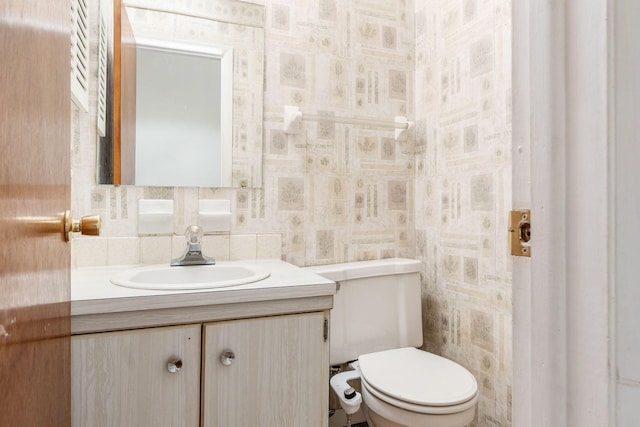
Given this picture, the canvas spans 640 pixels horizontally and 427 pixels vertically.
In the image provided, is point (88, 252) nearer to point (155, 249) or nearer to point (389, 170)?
point (155, 249)

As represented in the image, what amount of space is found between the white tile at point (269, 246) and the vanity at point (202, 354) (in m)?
0.39

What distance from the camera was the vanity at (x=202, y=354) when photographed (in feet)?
3.22

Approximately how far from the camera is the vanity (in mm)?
982

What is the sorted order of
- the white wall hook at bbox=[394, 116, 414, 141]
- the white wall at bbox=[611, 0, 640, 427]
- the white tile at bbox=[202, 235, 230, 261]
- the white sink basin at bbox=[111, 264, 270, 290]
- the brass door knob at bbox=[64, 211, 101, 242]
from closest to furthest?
the white wall at bbox=[611, 0, 640, 427] < the brass door knob at bbox=[64, 211, 101, 242] < the white sink basin at bbox=[111, 264, 270, 290] < the white tile at bbox=[202, 235, 230, 261] < the white wall hook at bbox=[394, 116, 414, 141]

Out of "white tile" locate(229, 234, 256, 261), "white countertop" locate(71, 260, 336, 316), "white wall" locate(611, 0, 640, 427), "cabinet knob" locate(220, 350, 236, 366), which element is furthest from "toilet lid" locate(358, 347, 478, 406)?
"white wall" locate(611, 0, 640, 427)

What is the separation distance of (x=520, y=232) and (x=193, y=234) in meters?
1.22

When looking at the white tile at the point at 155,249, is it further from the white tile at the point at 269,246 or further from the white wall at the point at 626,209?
the white wall at the point at 626,209

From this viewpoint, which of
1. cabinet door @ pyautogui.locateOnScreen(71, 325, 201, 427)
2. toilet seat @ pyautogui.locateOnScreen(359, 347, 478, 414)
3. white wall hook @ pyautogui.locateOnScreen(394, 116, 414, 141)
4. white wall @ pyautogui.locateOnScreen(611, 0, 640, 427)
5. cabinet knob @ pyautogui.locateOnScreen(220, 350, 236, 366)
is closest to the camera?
white wall @ pyautogui.locateOnScreen(611, 0, 640, 427)

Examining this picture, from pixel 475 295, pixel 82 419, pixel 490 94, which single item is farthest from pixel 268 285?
pixel 490 94

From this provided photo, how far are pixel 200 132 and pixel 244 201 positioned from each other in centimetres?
32

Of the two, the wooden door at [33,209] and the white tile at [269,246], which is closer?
the wooden door at [33,209]

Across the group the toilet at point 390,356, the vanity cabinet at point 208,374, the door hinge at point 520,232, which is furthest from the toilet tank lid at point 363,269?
the door hinge at point 520,232

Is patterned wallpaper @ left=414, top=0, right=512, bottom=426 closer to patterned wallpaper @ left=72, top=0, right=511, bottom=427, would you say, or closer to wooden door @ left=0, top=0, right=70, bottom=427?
patterned wallpaper @ left=72, top=0, right=511, bottom=427

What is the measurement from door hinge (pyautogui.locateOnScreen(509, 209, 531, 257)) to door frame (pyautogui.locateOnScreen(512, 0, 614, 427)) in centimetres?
2
